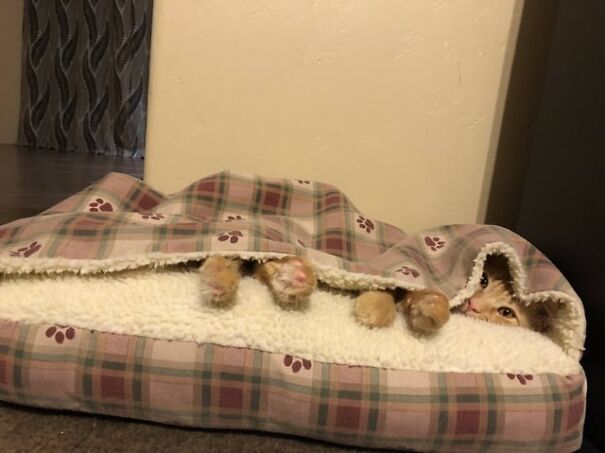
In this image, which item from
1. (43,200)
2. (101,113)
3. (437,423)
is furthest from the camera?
(101,113)

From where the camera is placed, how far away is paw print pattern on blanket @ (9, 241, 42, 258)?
2.46ft

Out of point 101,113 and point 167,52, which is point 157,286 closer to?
point 167,52

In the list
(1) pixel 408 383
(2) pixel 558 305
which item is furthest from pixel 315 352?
(2) pixel 558 305

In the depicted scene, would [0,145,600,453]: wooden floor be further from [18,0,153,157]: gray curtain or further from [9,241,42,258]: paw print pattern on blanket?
[18,0,153,157]: gray curtain

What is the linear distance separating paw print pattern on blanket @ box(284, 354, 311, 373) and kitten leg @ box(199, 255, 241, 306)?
107mm

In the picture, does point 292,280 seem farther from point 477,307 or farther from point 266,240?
A: point 477,307

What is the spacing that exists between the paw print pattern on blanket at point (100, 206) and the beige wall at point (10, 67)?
3.14 meters

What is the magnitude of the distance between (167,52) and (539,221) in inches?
32.4

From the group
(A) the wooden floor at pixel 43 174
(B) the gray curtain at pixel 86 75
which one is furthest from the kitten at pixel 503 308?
(B) the gray curtain at pixel 86 75

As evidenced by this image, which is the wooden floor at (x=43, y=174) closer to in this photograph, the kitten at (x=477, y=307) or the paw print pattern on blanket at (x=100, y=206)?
the paw print pattern on blanket at (x=100, y=206)

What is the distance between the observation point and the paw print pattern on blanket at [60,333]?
688mm

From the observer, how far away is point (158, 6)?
1.13 m

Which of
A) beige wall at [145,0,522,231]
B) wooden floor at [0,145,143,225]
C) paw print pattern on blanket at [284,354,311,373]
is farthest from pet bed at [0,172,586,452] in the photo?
wooden floor at [0,145,143,225]

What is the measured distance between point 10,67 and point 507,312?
3.69 meters
